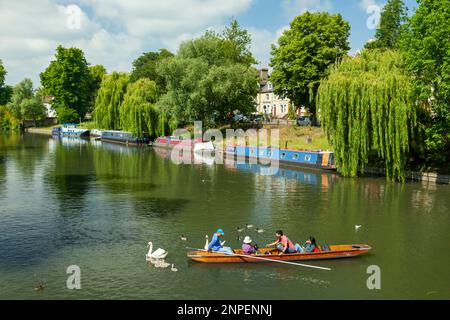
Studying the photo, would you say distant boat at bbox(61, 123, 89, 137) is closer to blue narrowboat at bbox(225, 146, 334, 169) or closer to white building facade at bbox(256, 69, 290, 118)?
white building facade at bbox(256, 69, 290, 118)

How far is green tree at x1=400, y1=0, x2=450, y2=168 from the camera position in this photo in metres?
35.9

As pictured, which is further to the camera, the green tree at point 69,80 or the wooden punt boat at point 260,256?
the green tree at point 69,80

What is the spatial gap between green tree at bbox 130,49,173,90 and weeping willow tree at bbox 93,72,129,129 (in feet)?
16.0

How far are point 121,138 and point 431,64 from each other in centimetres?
6466

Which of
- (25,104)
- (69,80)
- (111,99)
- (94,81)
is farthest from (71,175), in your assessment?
(94,81)

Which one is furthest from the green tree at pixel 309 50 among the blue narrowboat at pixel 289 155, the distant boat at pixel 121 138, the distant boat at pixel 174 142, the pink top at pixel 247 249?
the pink top at pixel 247 249

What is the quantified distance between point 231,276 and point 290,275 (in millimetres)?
2659

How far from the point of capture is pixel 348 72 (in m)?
44.3

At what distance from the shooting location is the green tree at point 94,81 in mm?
134750

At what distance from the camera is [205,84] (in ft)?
234

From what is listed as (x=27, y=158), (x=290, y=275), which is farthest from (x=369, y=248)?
(x=27, y=158)

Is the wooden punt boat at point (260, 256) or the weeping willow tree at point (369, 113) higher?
the weeping willow tree at point (369, 113)

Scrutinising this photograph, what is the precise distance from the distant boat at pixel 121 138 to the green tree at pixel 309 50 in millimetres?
A: 29044
